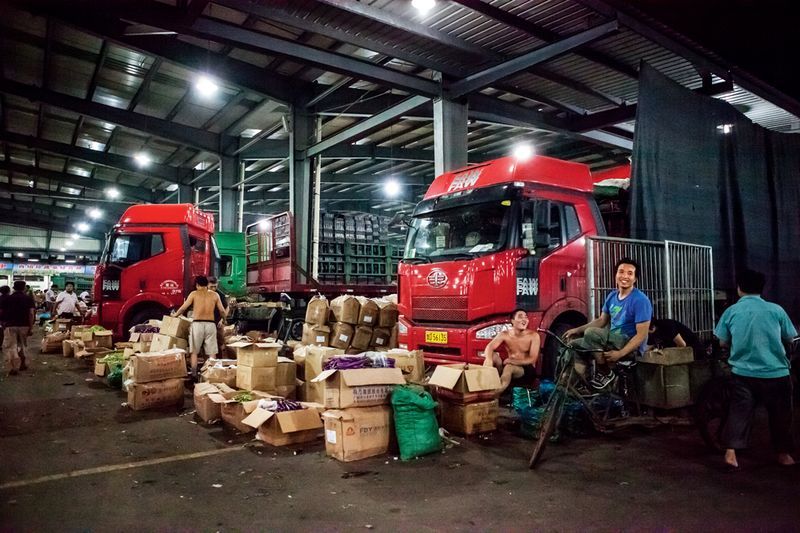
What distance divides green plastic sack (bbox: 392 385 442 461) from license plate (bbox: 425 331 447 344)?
1.97 meters

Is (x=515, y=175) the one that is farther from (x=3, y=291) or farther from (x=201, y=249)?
(x=3, y=291)

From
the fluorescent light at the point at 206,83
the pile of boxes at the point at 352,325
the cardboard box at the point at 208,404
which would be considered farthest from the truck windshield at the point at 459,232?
the fluorescent light at the point at 206,83

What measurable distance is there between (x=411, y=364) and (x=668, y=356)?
2692 mm

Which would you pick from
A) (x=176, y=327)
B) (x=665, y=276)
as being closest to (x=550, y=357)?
(x=665, y=276)

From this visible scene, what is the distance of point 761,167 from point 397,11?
264 inches

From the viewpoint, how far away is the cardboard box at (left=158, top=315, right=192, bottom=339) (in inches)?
323

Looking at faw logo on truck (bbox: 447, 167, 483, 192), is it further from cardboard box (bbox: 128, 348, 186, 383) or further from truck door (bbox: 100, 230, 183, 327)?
truck door (bbox: 100, 230, 183, 327)

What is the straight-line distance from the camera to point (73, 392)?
7582 mm

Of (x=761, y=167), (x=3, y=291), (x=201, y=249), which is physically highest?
(x=761, y=167)

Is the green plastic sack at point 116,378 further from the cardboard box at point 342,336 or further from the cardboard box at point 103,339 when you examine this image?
the cardboard box at point 342,336

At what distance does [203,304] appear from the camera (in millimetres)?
8086

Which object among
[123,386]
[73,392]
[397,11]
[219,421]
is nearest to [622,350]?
[219,421]

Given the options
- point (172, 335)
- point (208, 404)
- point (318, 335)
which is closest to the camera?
point (208, 404)

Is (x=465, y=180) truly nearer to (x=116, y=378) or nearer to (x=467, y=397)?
(x=467, y=397)
